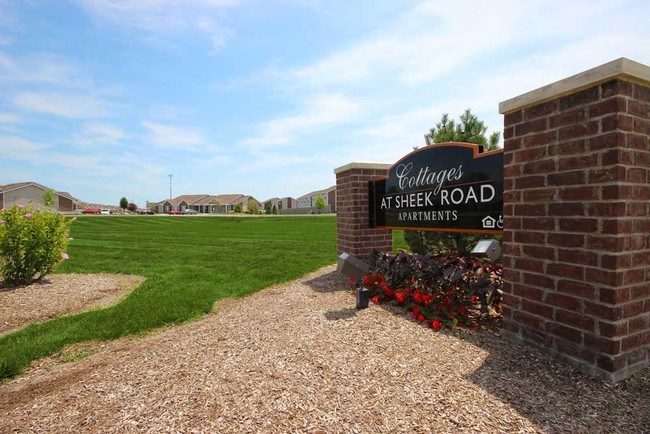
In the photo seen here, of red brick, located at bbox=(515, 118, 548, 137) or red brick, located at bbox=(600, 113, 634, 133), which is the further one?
red brick, located at bbox=(515, 118, 548, 137)

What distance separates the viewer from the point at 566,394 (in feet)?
8.41

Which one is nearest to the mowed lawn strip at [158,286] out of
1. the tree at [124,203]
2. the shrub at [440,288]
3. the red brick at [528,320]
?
the shrub at [440,288]

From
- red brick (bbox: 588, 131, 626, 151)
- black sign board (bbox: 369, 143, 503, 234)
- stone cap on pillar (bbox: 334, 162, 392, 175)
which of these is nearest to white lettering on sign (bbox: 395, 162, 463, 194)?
black sign board (bbox: 369, 143, 503, 234)

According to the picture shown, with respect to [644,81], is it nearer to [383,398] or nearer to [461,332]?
[461,332]

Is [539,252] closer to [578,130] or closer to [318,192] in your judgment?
[578,130]

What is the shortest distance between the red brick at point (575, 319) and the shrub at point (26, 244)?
29.4 ft

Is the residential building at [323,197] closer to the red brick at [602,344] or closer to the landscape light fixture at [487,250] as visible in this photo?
the landscape light fixture at [487,250]

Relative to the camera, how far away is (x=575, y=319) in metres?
2.94

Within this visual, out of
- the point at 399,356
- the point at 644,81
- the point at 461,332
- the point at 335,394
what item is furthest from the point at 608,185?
the point at 335,394

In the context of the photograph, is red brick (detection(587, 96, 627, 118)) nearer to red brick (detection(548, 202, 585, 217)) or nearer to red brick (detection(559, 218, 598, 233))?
red brick (detection(548, 202, 585, 217))

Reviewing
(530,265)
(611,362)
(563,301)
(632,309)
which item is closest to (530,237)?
(530,265)

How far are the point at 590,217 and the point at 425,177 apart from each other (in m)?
2.78

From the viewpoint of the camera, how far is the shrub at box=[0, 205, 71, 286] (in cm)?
722

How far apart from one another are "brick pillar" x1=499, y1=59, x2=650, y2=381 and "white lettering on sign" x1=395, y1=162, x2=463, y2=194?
1.49 metres
